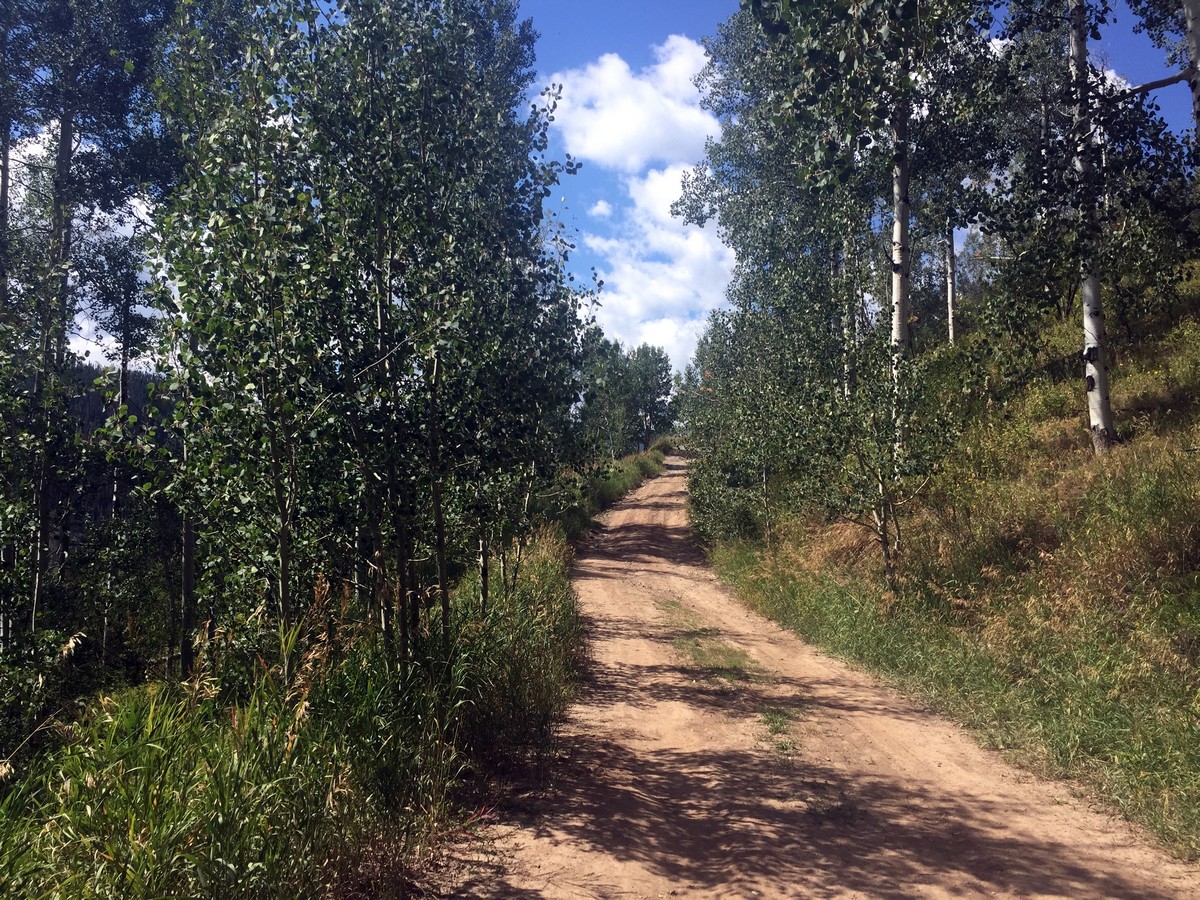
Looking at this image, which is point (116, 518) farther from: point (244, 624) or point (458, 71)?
point (458, 71)

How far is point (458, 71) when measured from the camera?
612cm

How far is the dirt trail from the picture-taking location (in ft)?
13.2

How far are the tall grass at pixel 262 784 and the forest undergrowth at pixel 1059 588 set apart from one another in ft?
13.8

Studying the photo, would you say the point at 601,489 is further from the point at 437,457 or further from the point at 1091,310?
the point at 437,457

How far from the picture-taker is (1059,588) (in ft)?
24.1

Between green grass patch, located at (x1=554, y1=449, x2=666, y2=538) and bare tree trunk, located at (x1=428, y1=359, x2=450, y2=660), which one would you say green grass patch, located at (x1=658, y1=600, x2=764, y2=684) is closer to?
green grass patch, located at (x1=554, y1=449, x2=666, y2=538)

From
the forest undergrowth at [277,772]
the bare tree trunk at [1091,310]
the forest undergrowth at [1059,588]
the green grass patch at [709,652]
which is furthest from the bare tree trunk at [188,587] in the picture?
the bare tree trunk at [1091,310]

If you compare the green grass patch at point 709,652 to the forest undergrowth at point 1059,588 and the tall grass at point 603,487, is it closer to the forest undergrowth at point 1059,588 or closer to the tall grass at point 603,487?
the forest undergrowth at point 1059,588

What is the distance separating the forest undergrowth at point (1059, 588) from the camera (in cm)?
531

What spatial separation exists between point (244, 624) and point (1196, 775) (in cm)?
613

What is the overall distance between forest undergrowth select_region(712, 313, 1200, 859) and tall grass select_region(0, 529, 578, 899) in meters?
4.21

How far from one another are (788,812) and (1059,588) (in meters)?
4.23

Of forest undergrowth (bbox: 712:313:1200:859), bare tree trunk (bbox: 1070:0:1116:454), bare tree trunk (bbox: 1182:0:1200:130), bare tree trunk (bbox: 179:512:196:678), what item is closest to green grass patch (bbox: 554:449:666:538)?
forest undergrowth (bbox: 712:313:1200:859)

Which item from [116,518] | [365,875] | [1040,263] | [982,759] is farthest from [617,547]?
[365,875]
